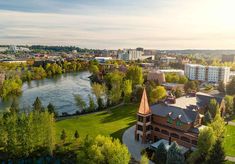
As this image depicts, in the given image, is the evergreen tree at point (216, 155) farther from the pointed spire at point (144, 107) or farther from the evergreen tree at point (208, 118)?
the evergreen tree at point (208, 118)

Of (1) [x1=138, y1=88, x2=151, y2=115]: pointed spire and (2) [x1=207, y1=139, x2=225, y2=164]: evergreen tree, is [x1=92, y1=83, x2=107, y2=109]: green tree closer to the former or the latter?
(1) [x1=138, y1=88, x2=151, y2=115]: pointed spire

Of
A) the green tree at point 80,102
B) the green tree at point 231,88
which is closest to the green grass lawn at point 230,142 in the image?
the green tree at point 231,88

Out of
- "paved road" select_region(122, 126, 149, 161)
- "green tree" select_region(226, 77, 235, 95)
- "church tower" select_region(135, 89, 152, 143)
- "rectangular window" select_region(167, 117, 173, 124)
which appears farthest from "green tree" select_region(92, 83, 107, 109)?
"green tree" select_region(226, 77, 235, 95)

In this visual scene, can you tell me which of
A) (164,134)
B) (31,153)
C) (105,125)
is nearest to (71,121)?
(105,125)

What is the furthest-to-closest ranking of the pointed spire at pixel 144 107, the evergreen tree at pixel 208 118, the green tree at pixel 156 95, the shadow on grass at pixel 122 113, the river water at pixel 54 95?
the river water at pixel 54 95
the green tree at pixel 156 95
the shadow on grass at pixel 122 113
the evergreen tree at pixel 208 118
the pointed spire at pixel 144 107

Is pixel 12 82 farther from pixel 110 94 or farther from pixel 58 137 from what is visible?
pixel 58 137

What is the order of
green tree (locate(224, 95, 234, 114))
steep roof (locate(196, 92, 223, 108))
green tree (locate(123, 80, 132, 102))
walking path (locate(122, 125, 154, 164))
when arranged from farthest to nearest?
green tree (locate(123, 80, 132, 102))
green tree (locate(224, 95, 234, 114))
steep roof (locate(196, 92, 223, 108))
walking path (locate(122, 125, 154, 164))
